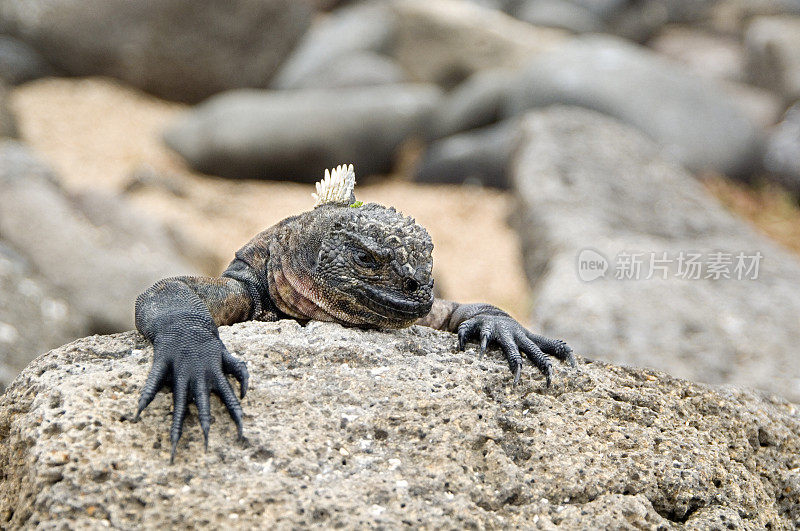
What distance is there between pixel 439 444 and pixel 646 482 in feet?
2.29

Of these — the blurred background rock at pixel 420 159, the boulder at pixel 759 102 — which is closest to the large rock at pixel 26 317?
the blurred background rock at pixel 420 159

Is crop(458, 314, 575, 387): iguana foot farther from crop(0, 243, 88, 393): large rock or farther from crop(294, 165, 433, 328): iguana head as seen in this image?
crop(0, 243, 88, 393): large rock

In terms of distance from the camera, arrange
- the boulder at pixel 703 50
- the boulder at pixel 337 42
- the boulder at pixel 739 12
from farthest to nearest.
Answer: the boulder at pixel 739 12 → the boulder at pixel 703 50 → the boulder at pixel 337 42

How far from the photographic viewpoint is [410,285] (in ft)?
9.68

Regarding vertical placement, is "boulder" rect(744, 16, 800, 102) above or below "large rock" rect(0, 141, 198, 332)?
above

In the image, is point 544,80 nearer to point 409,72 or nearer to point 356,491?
point 409,72

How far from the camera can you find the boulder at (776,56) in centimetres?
1396

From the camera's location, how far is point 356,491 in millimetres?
2256

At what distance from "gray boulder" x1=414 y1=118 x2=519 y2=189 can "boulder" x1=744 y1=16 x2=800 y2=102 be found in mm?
6285

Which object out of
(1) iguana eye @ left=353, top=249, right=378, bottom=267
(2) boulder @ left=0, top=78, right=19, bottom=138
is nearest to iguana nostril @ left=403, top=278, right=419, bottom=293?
(1) iguana eye @ left=353, top=249, right=378, bottom=267

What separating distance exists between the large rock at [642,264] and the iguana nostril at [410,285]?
9.81 feet

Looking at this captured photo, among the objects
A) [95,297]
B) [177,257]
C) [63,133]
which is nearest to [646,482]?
[95,297]

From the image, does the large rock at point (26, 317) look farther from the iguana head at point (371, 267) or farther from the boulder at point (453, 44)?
the boulder at point (453, 44)
